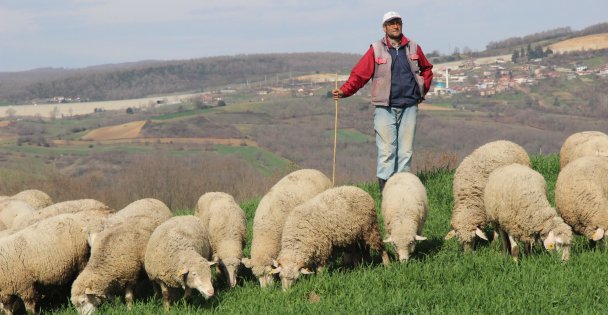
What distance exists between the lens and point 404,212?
1046 cm

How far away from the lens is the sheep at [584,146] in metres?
13.1

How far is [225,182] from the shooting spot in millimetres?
73250

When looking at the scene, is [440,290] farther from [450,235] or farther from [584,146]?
[584,146]

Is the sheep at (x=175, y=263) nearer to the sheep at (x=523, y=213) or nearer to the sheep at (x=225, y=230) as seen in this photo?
the sheep at (x=225, y=230)

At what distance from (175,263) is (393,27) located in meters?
5.89

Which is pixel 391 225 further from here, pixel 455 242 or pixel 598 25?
pixel 598 25

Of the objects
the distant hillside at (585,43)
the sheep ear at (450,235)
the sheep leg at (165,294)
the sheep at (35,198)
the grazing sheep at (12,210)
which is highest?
the sheep ear at (450,235)

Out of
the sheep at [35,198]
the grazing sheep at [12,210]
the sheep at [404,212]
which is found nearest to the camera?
the sheep at [404,212]

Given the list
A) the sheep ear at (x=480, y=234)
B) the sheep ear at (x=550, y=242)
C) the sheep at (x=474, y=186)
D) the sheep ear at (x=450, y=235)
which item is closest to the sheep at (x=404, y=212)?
the sheep ear at (x=450, y=235)

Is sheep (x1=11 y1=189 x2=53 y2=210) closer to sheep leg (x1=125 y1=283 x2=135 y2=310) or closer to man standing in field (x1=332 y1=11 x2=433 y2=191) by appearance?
sheep leg (x1=125 y1=283 x2=135 y2=310)

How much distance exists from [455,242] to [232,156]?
6867 cm

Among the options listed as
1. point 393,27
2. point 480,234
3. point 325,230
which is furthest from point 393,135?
point 325,230

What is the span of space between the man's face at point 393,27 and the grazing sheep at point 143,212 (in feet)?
16.0

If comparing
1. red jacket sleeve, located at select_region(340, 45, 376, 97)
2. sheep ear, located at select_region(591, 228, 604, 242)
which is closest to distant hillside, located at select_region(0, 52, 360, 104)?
red jacket sleeve, located at select_region(340, 45, 376, 97)
